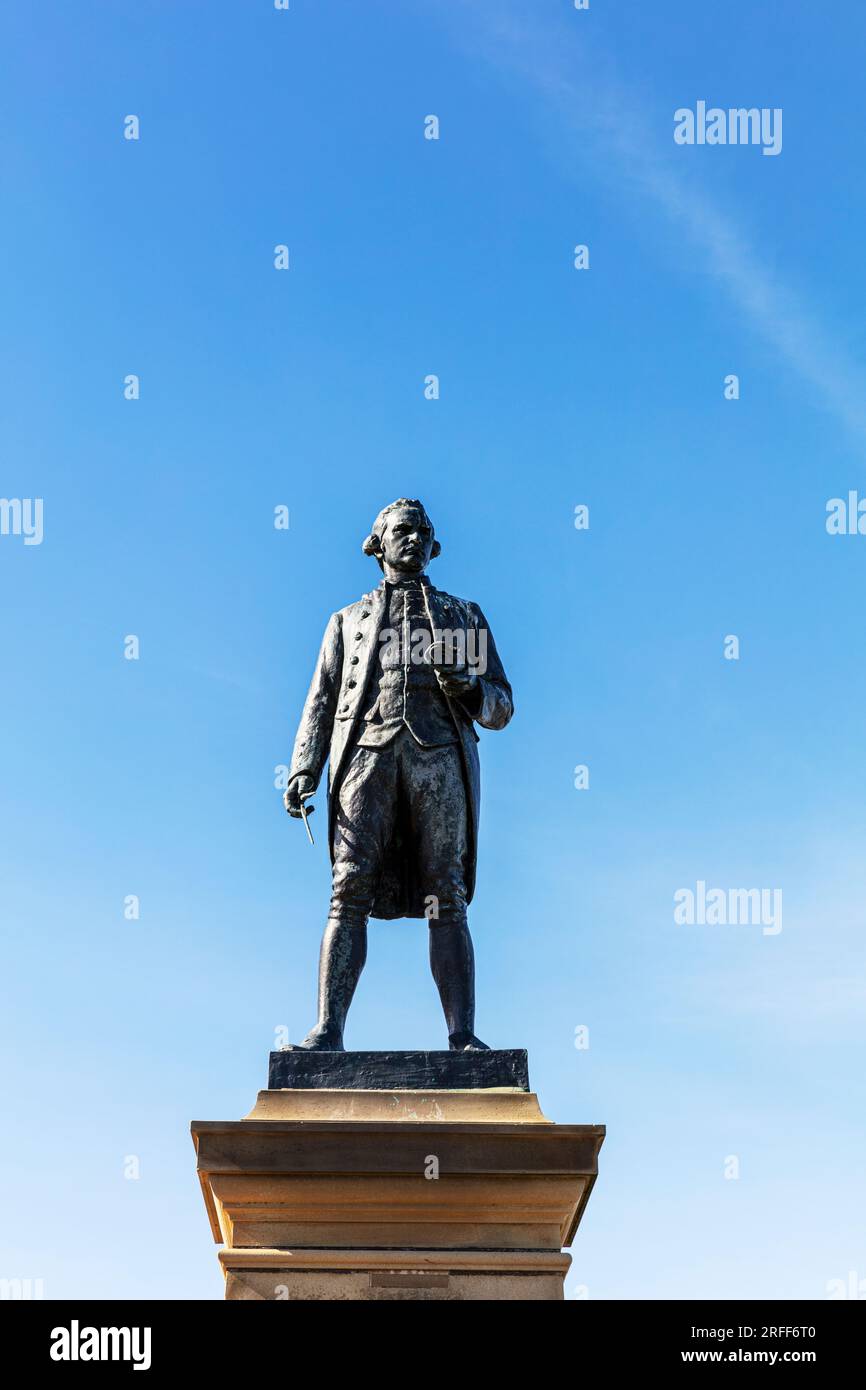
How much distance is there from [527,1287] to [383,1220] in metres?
0.81

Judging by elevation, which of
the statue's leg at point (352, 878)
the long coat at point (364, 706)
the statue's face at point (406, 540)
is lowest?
the statue's leg at point (352, 878)

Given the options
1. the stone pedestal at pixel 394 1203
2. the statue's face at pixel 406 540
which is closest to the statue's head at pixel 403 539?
the statue's face at pixel 406 540

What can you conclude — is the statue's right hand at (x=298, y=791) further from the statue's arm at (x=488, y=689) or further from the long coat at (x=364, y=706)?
the statue's arm at (x=488, y=689)

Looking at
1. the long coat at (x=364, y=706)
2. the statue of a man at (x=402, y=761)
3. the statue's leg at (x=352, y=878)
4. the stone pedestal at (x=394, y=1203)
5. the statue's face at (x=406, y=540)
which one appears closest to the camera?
the stone pedestal at (x=394, y=1203)

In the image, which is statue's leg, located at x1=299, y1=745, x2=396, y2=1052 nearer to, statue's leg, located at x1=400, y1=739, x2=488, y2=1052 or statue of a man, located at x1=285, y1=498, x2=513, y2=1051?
statue of a man, located at x1=285, y1=498, x2=513, y2=1051

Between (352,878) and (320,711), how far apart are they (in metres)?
1.18

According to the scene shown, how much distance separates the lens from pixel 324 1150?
9.38 meters

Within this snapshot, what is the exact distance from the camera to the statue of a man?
10508 mm

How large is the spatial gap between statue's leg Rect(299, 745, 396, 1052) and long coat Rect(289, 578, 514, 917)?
0.13m

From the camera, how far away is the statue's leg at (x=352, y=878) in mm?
10352

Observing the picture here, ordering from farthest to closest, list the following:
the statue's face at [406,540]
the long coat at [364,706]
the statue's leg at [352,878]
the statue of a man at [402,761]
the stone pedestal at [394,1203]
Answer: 1. the statue's face at [406,540]
2. the long coat at [364,706]
3. the statue of a man at [402,761]
4. the statue's leg at [352,878]
5. the stone pedestal at [394,1203]

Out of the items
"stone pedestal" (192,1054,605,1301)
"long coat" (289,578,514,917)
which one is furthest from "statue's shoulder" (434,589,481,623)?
"stone pedestal" (192,1054,605,1301)

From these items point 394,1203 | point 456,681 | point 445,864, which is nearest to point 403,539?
point 456,681
